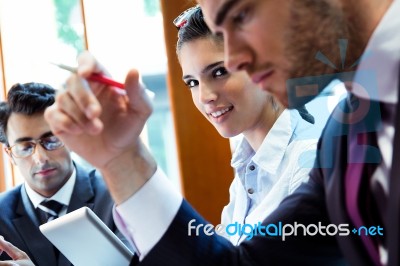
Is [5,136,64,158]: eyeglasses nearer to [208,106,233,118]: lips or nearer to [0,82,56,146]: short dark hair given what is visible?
[0,82,56,146]: short dark hair

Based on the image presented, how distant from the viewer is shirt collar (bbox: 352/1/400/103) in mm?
573

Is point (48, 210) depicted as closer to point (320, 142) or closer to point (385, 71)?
point (320, 142)

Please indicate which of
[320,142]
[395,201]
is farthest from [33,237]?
[395,201]

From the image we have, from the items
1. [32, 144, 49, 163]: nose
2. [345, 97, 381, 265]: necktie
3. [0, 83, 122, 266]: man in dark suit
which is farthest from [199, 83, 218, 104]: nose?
[32, 144, 49, 163]: nose

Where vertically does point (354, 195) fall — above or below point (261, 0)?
below

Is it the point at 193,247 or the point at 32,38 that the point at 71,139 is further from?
the point at 32,38

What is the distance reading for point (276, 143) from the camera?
76 cm

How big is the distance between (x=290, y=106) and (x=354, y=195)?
0.16m

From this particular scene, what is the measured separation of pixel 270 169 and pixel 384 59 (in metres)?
0.24

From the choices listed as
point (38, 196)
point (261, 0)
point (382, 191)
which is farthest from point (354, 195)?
point (38, 196)

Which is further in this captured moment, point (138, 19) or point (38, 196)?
point (38, 196)

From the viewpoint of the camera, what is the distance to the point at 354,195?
0.59 metres

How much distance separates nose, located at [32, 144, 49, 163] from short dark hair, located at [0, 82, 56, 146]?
0.24ft

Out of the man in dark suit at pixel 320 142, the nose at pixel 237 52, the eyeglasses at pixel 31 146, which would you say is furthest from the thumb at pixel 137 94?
the eyeglasses at pixel 31 146
